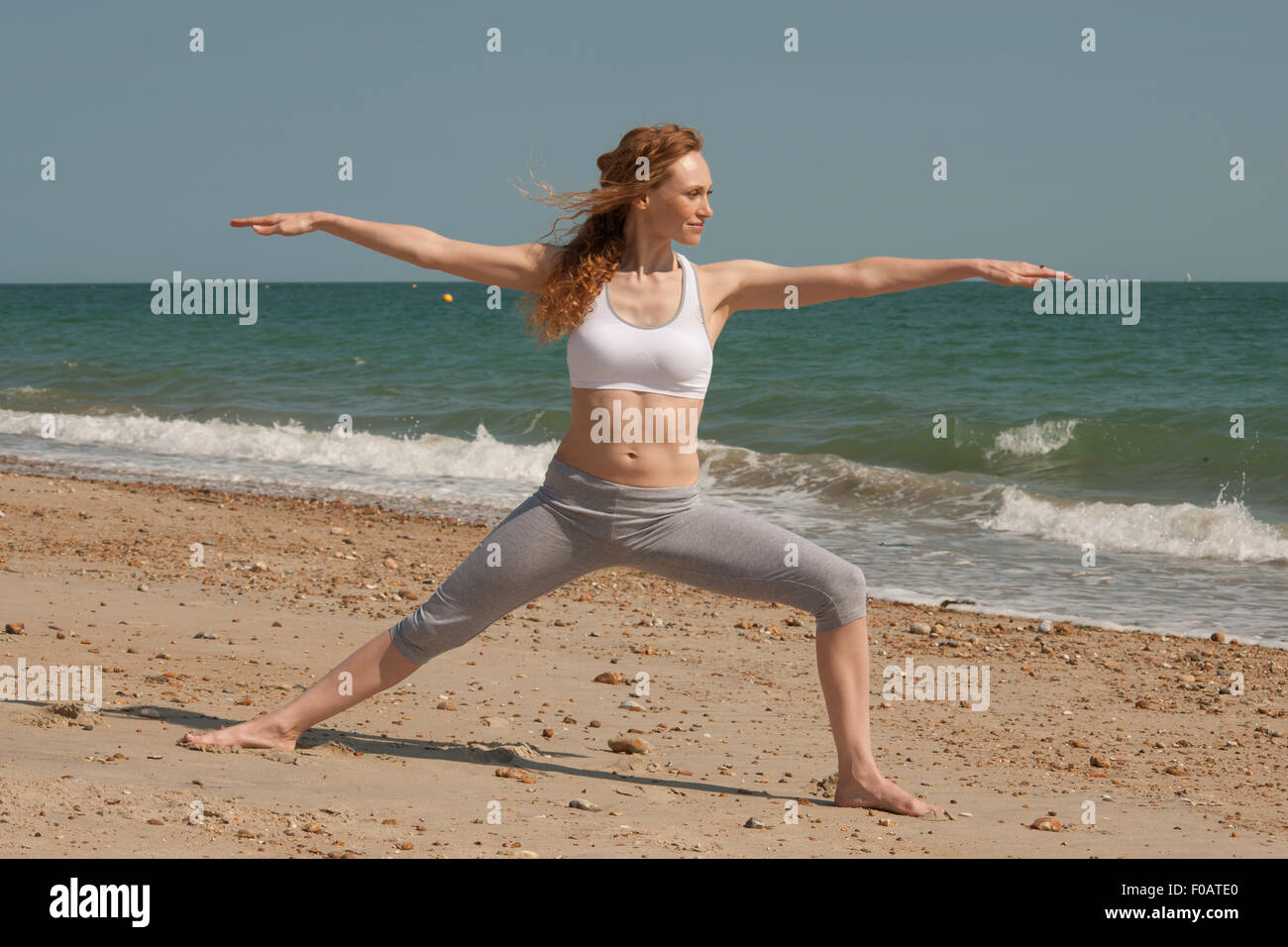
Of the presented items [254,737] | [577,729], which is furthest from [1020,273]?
[254,737]

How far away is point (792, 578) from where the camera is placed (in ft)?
13.4

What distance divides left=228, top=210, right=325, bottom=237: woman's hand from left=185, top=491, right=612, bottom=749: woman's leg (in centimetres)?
110

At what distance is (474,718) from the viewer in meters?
5.34

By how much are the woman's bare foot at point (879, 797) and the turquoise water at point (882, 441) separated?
14.9 feet

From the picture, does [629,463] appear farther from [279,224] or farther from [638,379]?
[279,224]

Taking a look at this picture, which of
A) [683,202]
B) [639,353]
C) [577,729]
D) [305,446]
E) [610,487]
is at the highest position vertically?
[683,202]

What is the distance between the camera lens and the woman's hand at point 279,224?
13.4 feet

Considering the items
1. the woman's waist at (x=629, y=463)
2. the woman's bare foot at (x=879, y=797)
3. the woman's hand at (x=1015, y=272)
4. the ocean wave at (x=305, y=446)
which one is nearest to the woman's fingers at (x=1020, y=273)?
the woman's hand at (x=1015, y=272)

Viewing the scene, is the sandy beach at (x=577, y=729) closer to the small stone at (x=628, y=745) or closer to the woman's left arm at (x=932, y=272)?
the small stone at (x=628, y=745)

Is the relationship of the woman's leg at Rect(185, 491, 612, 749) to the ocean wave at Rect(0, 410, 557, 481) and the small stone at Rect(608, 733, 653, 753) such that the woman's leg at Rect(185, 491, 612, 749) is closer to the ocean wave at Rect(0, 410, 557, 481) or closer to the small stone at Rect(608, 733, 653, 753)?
the small stone at Rect(608, 733, 653, 753)

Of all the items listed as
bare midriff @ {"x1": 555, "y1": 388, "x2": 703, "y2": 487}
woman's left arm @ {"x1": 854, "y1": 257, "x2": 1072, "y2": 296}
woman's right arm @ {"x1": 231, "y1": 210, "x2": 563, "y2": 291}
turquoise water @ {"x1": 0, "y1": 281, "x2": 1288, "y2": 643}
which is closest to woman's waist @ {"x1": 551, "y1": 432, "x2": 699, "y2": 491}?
bare midriff @ {"x1": 555, "y1": 388, "x2": 703, "y2": 487}

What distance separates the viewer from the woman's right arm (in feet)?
13.5

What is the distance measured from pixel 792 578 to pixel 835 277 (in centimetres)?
98
